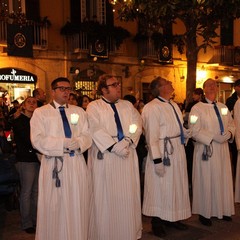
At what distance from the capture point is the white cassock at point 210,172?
637 cm

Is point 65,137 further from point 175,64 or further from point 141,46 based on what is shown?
point 175,64

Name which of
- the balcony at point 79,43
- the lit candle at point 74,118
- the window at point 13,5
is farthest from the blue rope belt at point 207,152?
the balcony at point 79,43

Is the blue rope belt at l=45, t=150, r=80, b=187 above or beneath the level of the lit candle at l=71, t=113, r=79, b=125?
beneath

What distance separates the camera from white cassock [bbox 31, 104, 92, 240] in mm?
4832

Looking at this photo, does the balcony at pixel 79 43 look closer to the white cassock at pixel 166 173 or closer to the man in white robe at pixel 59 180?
the white cassock at pixel 166 173

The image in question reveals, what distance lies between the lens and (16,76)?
15.9 metres

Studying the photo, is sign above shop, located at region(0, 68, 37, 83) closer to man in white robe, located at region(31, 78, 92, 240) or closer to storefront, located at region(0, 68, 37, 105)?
storefront, located at region(0, 68, 37, 105)

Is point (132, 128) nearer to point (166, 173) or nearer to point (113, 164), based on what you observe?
point (113, 164)

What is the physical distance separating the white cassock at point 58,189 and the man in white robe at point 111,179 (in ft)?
1.14

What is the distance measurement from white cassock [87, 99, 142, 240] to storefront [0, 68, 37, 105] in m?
10.7

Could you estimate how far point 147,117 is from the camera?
5906mm

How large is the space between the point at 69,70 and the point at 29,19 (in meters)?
2.53

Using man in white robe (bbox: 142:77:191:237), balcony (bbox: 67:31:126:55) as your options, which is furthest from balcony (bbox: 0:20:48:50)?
man in white robe (bbox: 142:77:191:237)

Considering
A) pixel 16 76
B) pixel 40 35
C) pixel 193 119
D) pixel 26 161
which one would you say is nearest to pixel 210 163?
pixel 193 119
